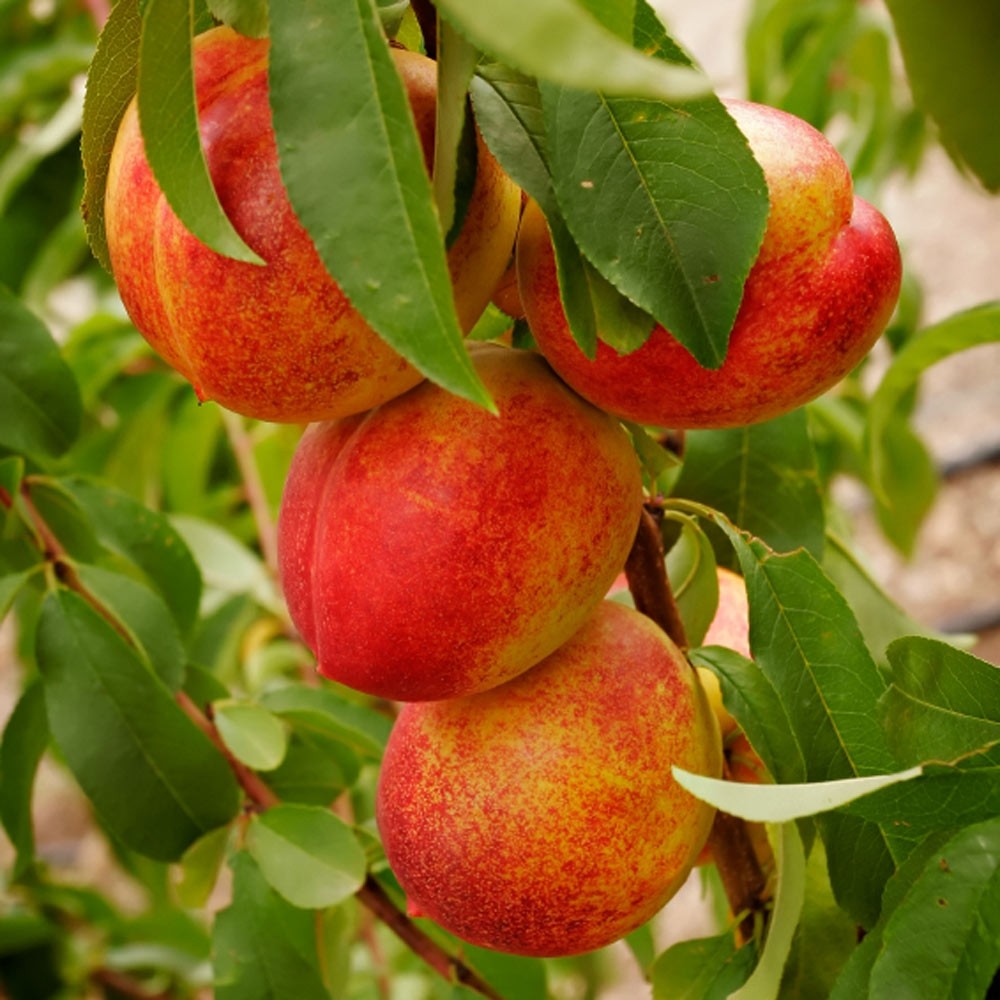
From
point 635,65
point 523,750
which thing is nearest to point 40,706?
point 523,750

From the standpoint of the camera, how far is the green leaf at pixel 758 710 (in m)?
0.60

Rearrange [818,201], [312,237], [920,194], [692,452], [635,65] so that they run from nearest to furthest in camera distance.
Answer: [635,65], [312,237], [818,201], [692,452], [920,194]

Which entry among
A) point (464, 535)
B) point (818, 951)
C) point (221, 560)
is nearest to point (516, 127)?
point (464, 535)

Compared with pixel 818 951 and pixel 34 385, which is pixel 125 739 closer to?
pixel 34 385

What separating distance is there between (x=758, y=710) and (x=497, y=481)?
175 millimetres

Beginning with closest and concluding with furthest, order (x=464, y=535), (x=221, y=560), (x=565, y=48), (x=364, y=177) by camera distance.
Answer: (x=565, y=48) → (x=364, y=177) → (x=464, y=535) → (x=221, y=560)

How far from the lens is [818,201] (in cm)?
56

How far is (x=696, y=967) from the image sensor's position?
2.33 ft

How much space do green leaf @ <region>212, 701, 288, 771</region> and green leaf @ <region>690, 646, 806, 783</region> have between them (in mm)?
301

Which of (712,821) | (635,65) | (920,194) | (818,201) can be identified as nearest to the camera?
(635,65)

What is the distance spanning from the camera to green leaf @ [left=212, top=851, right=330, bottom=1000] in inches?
31.2

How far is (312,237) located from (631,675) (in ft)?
0.92

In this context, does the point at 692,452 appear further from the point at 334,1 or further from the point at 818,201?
the point at 334,1

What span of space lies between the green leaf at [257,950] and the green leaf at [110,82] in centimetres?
45
